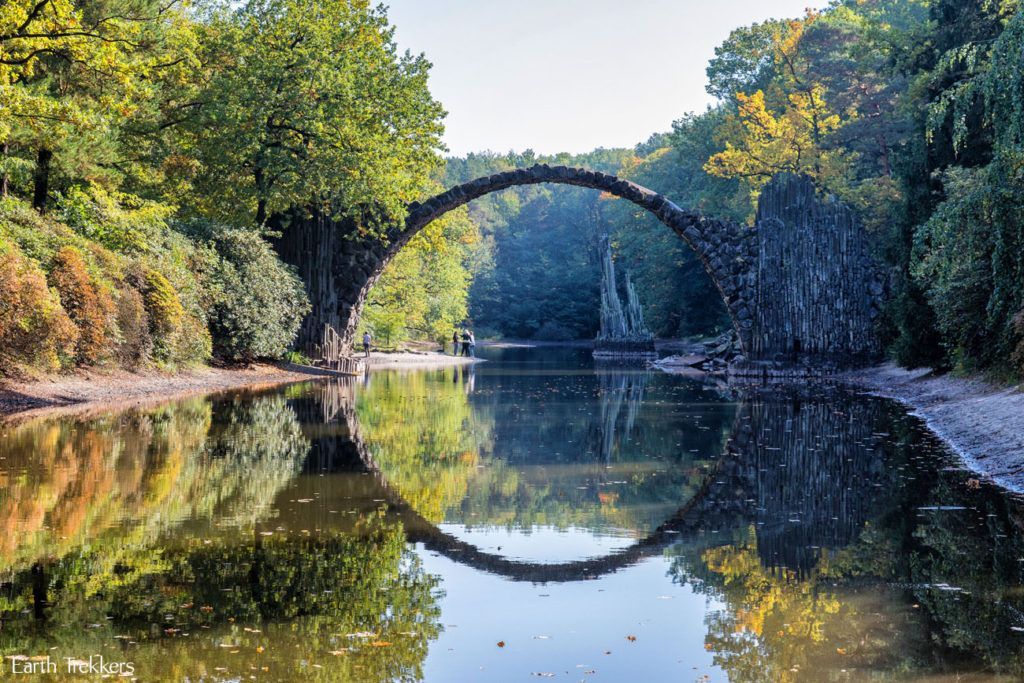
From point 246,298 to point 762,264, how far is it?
43.0 feet

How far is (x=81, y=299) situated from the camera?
18.0m

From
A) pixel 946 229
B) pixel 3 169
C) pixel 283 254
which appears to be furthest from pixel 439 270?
pixel 946 229

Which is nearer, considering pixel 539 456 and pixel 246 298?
pixel 539 456

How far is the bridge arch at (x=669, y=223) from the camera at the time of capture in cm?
2917

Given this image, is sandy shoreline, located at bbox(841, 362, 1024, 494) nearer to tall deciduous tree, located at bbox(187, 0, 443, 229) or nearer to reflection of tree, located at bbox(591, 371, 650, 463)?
reflection of tree, located at bbox(591, 371, 650, 463)

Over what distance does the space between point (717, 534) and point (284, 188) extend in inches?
800

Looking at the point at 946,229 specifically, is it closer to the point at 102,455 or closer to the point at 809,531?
the point at 809,531

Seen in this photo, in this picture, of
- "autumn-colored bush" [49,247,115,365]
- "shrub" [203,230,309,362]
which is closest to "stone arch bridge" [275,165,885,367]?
"shrub" [203,230,309,362]

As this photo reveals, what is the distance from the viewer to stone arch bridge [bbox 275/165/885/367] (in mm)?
28141

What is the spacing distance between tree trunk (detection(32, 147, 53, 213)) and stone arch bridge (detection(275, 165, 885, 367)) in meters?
7.39

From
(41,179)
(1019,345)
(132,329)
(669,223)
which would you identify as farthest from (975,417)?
(41,179)

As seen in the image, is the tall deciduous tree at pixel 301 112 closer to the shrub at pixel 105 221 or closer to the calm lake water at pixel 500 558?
the shrub at pixel 105 221

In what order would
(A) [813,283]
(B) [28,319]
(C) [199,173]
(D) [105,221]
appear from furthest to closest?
1. (A) [813,283]
2. (C) [199,173]
3. (D) [105,221]
4. (B) [28,319]

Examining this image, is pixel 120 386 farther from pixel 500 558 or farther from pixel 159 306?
pixel 500 558
